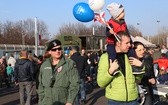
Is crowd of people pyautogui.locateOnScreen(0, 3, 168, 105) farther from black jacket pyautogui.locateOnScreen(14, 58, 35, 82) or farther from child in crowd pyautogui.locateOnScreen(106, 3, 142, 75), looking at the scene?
black jacket pyautogui.locateOnScreen(14, 58, 35, 82)

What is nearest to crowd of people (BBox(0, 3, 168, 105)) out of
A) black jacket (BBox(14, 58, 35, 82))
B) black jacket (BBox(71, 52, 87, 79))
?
black jacket (BBox(14, 58, 35, 82))

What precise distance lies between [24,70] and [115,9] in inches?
287

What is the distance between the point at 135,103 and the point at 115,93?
332 millimetres

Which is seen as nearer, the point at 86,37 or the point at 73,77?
the point at 73,77

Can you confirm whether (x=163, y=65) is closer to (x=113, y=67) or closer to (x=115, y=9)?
(x=115, y=9)

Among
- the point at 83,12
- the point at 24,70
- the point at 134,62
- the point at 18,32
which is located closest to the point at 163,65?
the point at 24,70

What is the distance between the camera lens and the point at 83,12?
6910mm

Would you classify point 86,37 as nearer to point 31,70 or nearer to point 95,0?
point 31,70

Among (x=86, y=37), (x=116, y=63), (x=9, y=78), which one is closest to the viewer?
(x=116, y=63)

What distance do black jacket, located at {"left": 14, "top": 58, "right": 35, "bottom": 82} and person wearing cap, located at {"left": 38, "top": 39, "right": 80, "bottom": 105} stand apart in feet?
21.5

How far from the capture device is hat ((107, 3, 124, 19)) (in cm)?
567

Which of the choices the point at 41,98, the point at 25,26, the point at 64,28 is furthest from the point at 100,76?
the point at 64,28

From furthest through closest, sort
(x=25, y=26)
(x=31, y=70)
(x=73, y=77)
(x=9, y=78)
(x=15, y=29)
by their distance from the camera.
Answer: (x=25, y=26) < (x=15, y=29) < (x=9, y=78) < (x=31, y=70) < (x=73, y=77)

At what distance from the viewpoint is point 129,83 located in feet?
16.8
